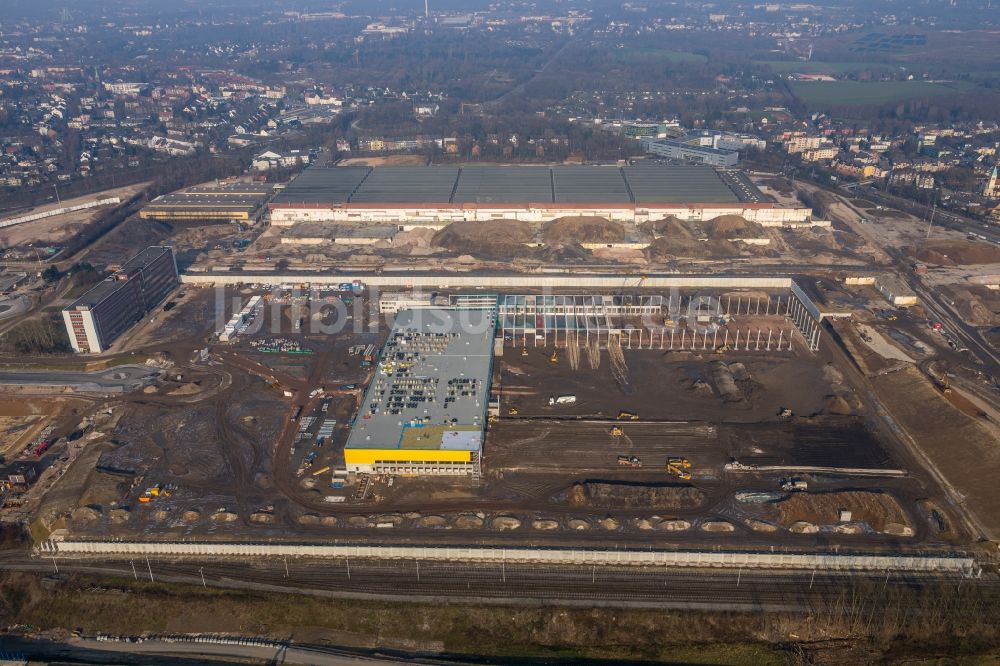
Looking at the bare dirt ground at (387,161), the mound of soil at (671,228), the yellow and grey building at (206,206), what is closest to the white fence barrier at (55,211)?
the yellow and grey building at (206,206)

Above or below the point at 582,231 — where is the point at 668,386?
below

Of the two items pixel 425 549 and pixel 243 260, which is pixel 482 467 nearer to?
pixel 425 549

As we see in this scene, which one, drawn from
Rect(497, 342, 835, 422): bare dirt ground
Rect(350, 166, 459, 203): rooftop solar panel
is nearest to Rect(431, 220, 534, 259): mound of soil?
Rect(350, 166, 459, 203): rooftop solar panel

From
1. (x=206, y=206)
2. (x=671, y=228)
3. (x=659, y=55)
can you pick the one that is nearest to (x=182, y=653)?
(x=671, y=228)

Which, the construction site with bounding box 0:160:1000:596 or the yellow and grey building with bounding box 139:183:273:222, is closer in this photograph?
the construction site with bounding box 0:160:1000:596

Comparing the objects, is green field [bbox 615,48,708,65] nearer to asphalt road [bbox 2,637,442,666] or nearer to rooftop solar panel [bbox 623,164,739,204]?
rooftop solar panel [bbox 623,164,739,204]

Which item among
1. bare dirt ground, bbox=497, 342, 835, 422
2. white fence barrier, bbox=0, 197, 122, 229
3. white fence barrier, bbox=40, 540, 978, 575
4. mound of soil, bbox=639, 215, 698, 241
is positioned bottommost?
white fence barrier, bbox=40, 540, 978, 575

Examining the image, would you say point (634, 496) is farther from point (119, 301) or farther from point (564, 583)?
point (119, 301)
